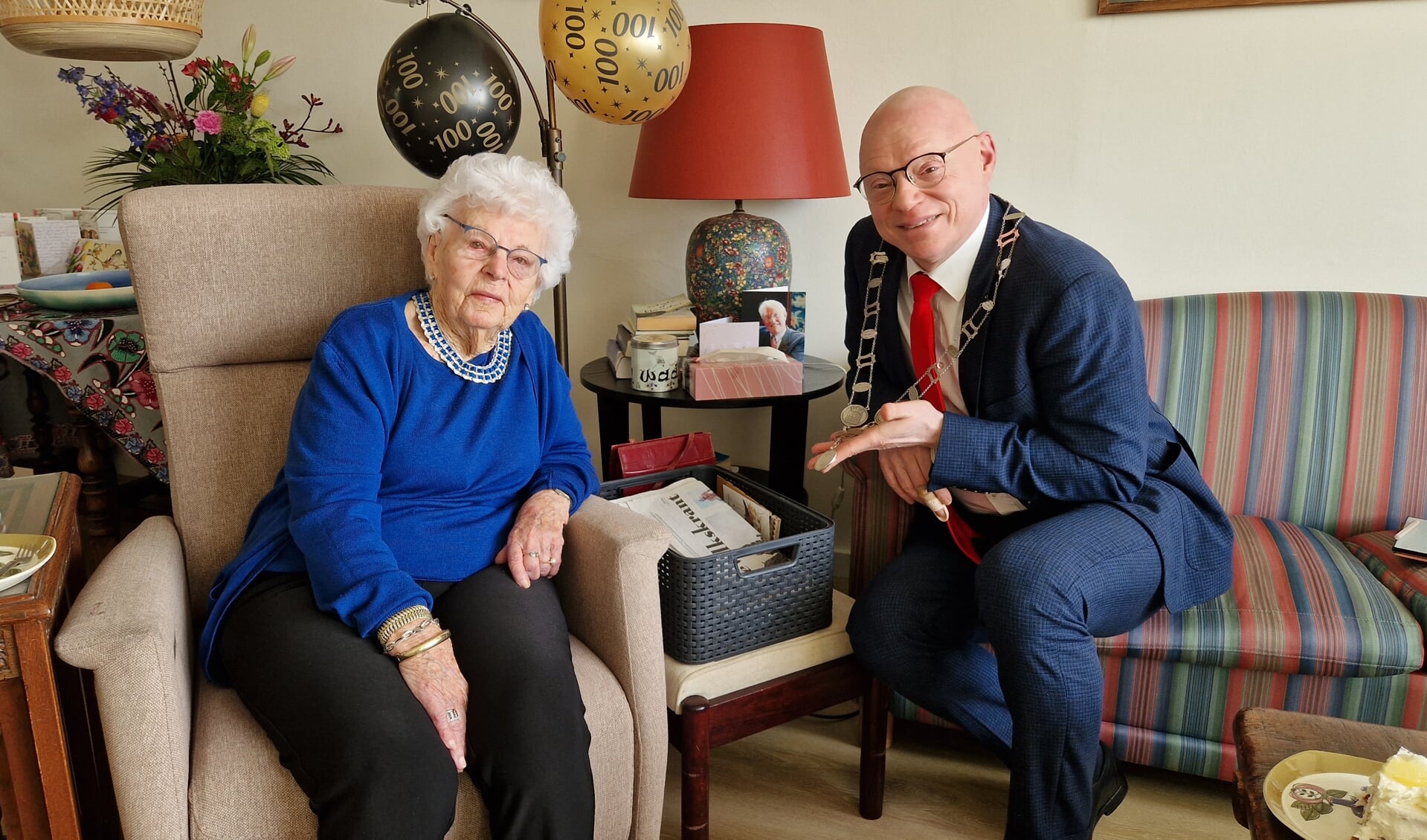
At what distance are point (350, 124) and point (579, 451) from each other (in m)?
1.69

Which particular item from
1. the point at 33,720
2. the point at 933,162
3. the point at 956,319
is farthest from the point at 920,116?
the point at 33,720

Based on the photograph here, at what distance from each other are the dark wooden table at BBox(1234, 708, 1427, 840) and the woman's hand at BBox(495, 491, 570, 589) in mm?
925

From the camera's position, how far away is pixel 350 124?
2.82 metres

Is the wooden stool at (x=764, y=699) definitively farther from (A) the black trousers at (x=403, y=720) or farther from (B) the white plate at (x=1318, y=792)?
(B) the white plate at (x=1318, y=792)

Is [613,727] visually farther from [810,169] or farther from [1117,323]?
[810,169]

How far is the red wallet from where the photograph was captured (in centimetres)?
196

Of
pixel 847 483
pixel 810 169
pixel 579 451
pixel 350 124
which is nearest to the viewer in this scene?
pixel 579 451

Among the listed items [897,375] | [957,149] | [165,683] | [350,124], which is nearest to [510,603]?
[165,683]

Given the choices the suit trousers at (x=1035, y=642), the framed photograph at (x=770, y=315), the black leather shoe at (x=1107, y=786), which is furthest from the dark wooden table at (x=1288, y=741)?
the framed photograph at (x=770, y=315)

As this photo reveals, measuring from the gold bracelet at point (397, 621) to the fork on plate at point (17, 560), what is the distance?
420 mm

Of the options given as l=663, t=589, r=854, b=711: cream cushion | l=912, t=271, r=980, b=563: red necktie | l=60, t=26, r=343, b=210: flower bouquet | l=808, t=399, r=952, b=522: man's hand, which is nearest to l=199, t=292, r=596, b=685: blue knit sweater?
l=663, t=589, r=854, b=711: cream cushion

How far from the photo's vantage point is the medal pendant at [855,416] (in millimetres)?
1680

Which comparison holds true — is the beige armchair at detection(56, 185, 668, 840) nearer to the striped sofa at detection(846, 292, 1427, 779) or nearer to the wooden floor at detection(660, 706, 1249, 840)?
the wooden floor at detection(660, 706, 1249, 840)

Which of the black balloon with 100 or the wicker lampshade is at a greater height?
the wicker lampshade
